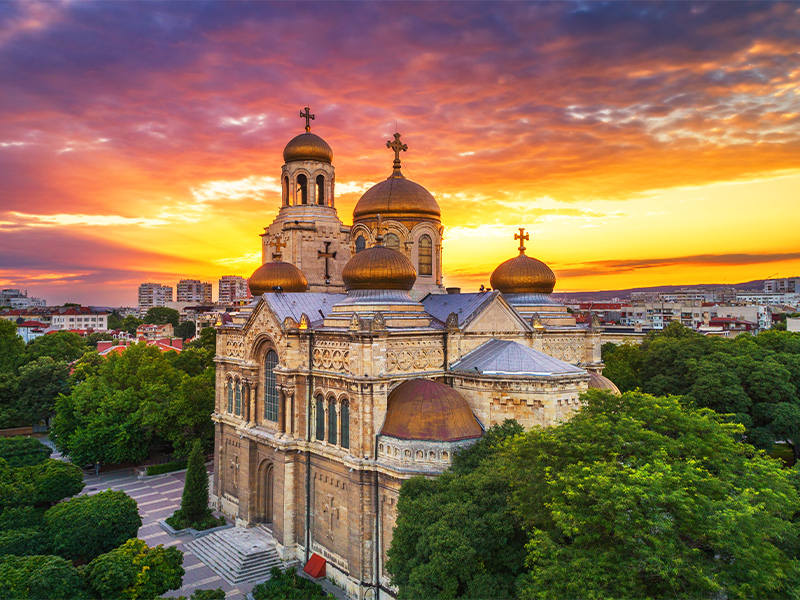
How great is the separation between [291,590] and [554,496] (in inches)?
618

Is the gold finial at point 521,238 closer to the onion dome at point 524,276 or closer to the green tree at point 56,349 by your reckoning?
the onion dome at point 524,276

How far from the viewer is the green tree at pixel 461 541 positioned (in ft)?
61.1

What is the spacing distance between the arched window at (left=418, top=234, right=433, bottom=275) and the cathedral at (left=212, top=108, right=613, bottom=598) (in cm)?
10

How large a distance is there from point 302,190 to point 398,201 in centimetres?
894

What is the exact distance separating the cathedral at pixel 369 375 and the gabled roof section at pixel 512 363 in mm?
89

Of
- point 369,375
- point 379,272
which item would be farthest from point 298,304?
point 369,375

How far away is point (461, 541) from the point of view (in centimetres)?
1880

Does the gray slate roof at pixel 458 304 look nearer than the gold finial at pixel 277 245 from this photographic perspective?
Yes

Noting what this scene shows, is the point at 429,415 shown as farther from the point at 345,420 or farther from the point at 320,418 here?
the point at 320,418

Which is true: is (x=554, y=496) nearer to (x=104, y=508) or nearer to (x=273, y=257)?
(x=104, y=508)

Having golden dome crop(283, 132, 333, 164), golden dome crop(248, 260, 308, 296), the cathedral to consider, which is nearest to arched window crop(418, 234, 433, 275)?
the cathedral

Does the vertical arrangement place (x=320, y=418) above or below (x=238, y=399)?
above

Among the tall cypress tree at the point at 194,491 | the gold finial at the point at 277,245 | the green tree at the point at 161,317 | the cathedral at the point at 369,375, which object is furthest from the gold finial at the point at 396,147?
the green tree at the point at 161,317

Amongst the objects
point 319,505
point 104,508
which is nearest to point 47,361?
point 104,508
